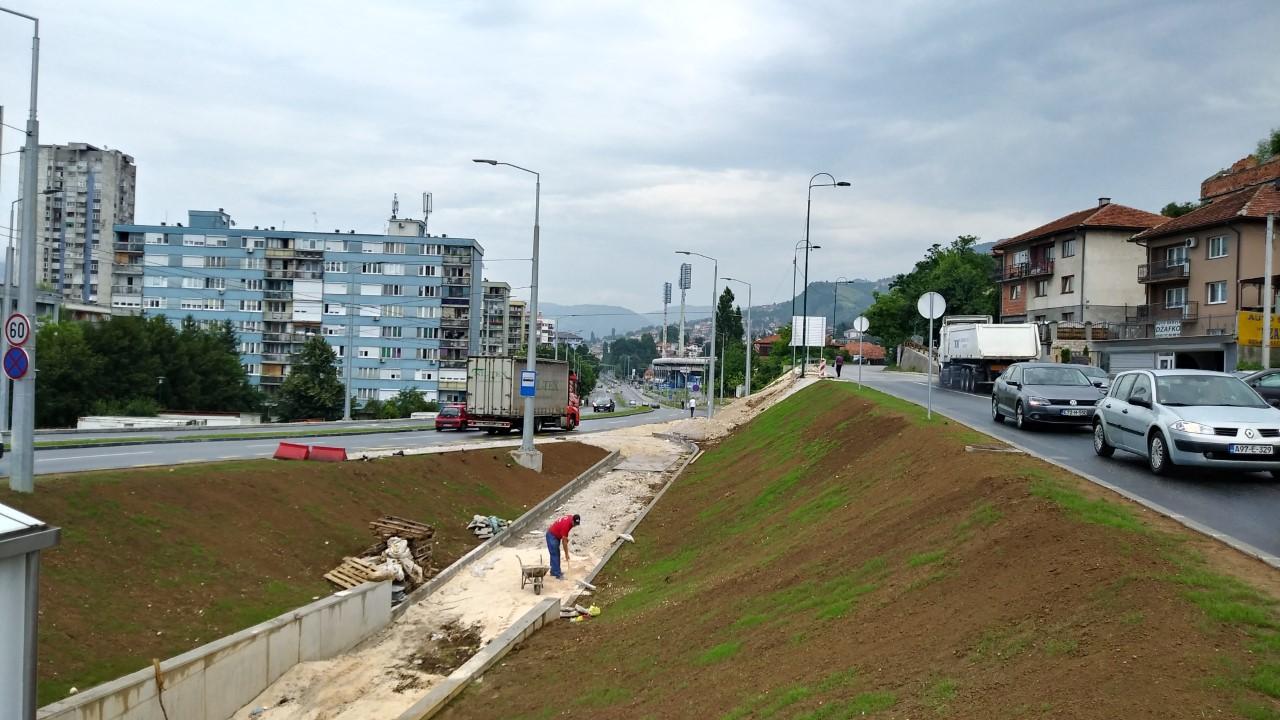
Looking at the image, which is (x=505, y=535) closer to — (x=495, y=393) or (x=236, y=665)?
(x=236, y=665)

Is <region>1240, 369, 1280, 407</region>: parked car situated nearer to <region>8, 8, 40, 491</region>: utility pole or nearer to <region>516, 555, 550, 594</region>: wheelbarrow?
<region>516, 555, 550, 594</region>: wheelbarrow

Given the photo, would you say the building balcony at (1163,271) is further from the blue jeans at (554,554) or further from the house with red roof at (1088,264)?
the blue jeans at (554,554)

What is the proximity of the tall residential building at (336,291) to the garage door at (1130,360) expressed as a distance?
56813mm

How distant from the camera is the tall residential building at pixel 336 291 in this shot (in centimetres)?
8562

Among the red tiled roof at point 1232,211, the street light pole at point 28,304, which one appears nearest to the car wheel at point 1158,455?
the street light pole at point 28,304

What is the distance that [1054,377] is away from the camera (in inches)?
803

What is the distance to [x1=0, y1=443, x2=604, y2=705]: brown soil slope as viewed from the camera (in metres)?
9.87

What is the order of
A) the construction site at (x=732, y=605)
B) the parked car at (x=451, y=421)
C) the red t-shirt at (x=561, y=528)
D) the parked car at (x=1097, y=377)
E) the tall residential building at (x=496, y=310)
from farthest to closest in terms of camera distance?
the tall residential building at (x=496, y=310) → the parked car at (x=451, y=421) → the parked car at (x=1097, y=377) → the red t-shirt at (x=561, y=528) → the construction site at (x=732, y=605)

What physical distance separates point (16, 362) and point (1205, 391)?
16.7m

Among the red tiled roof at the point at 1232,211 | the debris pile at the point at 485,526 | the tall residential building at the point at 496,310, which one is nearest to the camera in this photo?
the debris pile at the point at 485,526

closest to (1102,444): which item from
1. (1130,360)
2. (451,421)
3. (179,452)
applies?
(179,452)

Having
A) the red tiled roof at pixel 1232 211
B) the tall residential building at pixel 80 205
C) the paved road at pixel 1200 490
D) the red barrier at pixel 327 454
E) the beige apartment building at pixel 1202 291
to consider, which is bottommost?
the red barrier at pixel 327 454

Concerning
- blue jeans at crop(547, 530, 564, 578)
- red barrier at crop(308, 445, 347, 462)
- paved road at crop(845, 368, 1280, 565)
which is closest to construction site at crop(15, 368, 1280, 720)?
blue jeans at crop(547, 530, 564, 578)

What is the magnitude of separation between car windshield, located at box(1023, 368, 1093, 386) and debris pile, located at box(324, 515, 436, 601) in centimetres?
1397
